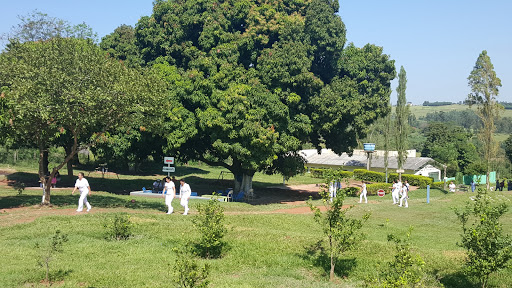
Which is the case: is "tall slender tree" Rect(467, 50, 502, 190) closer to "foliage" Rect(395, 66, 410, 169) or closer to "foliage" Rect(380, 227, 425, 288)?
"foliage" Rect(395, 66, 410, 169)

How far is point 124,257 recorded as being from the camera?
40.7ft

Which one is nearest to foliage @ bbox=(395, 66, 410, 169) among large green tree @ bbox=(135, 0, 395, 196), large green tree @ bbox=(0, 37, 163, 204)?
large green tree @ bbox=(135, 0, 395, 196)

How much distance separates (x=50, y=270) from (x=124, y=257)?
1.97 meters

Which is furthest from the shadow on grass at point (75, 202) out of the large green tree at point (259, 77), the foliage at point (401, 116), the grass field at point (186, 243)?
the foliage at point (401, 116)

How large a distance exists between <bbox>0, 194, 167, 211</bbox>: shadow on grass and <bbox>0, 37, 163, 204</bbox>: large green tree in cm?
147

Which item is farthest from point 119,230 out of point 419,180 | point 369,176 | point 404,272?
point 369,176

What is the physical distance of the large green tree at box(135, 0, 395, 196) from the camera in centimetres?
2718

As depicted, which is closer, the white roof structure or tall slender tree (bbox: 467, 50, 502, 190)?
tall slender tree (bbox: 467, 50, 502, 190)

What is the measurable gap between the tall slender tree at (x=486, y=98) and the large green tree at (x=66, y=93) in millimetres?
31939

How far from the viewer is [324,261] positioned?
1261cm

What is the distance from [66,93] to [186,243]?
890 centimetres

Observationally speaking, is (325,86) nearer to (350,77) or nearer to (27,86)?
(350,77)

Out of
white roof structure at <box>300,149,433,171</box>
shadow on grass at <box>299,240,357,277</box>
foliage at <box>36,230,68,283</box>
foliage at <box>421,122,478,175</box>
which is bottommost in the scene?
shadow on grass at <box>299,240,357,277</box>

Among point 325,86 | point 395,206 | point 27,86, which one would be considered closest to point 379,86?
point 325,86
